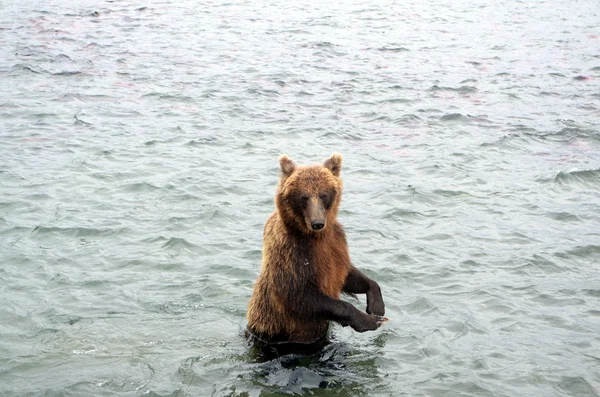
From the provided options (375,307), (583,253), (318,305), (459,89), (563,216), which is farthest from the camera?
(459,89)

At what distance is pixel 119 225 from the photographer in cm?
990

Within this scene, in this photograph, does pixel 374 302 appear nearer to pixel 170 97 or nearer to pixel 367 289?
pixel 367 289

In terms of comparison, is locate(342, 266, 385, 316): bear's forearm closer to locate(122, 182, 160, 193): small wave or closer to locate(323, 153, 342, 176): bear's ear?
locate(323, 153, 342, 176): bear's ear

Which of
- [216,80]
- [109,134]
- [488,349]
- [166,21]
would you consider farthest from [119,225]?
[166,21]

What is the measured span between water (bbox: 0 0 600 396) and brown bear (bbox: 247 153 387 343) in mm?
359

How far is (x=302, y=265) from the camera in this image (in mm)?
6715

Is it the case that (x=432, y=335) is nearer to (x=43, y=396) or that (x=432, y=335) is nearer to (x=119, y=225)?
(x=43, y=396)

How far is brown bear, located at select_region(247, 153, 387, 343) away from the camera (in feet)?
21.7

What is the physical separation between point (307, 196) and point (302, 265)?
57 cm

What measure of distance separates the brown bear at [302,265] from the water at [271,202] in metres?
0.36

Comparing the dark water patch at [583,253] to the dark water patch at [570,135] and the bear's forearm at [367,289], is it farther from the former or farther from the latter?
the dark water patch at [570,135]

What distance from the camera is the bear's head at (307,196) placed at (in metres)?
6.46

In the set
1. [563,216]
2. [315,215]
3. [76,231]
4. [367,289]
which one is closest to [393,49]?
[563,216]

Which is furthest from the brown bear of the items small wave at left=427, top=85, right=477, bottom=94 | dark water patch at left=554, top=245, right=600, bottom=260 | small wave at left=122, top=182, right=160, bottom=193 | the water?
small wave at left=427, top=85, right=477, bottom=94
